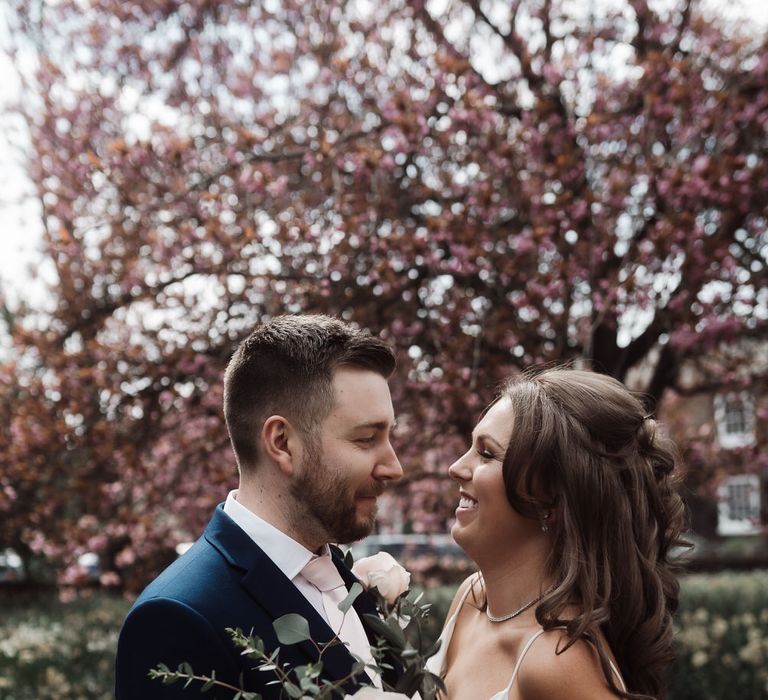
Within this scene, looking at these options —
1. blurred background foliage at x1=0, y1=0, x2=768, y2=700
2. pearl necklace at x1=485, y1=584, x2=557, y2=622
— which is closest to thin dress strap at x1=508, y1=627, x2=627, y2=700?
pearl necklace at x1=485, y1=584, x2=557, y2=622

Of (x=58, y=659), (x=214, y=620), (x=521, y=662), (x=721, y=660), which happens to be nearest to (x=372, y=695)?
(x=214, y=620)

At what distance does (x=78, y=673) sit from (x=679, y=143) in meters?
5.12

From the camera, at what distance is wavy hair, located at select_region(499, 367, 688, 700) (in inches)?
92.0

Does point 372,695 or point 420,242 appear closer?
point 372,695

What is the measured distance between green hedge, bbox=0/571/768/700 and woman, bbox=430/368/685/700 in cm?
276

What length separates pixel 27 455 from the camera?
17.8 ft

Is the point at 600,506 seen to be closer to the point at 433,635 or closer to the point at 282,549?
the point at 282,549

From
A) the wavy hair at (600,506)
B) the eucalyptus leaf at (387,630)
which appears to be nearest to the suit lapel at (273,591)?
the eucalyptus leaf at (387,630)

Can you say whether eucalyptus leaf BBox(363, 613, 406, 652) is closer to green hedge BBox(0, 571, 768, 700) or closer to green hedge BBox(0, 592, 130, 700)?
green hedge BBox(0, 571, 768, 700)

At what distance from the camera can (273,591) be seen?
194 cm

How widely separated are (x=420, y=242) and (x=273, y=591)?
3.14m

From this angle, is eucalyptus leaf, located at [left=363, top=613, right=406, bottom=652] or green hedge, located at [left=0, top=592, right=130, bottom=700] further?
green hedge, located at [left=0, top=592, right=130, bottom=700]

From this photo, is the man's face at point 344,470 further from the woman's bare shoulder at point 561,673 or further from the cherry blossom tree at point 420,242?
the cherry blossom tree at point 420,242

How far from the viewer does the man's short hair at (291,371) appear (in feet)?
6.82
